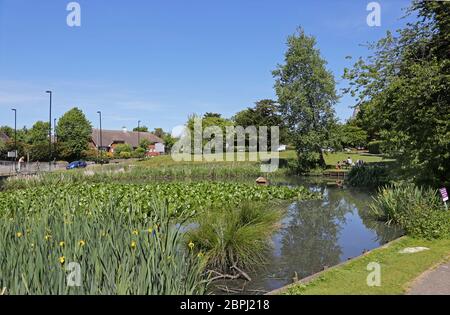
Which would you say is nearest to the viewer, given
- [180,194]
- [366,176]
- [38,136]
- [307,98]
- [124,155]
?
[180,194]

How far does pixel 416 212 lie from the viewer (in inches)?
411

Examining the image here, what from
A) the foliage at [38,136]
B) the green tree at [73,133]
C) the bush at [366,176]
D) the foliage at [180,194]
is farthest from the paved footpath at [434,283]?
the foliage at [38,136]

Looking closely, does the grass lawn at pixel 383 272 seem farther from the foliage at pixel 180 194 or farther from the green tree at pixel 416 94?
the foliage at pixel 180 194

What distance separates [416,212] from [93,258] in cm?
893

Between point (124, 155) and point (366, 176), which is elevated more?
point (124, 155)

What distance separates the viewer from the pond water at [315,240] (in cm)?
805

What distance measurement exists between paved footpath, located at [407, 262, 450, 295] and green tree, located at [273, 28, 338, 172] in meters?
30.3

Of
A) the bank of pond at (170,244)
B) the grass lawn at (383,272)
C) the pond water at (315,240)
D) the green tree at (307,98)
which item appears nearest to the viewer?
the bank of pond at (170,244)

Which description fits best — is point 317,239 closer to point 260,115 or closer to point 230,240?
point 230,240

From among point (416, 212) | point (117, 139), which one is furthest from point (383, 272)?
point (117, 139)

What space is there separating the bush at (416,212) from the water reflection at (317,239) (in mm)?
540

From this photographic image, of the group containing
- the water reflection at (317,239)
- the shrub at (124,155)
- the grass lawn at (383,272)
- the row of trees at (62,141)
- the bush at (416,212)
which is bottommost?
the water reflection at (317,239)

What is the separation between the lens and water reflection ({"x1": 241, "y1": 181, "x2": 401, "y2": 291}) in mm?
8363
